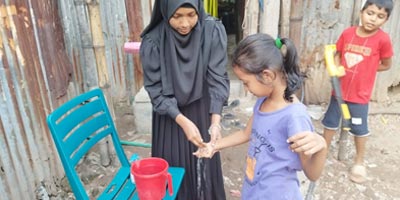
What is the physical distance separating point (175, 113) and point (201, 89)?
0.22 meters

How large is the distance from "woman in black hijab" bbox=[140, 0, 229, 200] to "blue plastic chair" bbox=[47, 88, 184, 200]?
29 cm

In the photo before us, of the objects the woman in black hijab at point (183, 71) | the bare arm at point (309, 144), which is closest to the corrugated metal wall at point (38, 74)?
the woman in black hijab at point (183, 71)

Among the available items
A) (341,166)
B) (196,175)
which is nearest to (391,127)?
(341,166)

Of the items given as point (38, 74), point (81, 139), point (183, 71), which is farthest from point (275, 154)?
point (38, 74)

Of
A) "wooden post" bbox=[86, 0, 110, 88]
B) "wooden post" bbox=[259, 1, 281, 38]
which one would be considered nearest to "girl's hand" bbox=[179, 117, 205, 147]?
"wooden post" bbox=[86, 0, 110, 88]

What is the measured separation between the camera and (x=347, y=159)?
3381 mm

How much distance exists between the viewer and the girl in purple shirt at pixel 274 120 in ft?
4.67

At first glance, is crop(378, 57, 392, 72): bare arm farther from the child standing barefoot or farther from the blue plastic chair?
the blue plastic chair

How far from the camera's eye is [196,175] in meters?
2.23

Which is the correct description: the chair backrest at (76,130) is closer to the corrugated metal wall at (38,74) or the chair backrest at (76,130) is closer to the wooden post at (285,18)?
the corrugated metal wall at (38,74)

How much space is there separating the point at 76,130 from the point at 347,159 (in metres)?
2.64

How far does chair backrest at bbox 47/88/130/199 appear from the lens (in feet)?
5.69

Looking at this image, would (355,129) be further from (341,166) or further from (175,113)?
(175,113)

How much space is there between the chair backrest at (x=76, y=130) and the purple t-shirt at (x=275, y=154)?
93 cm
